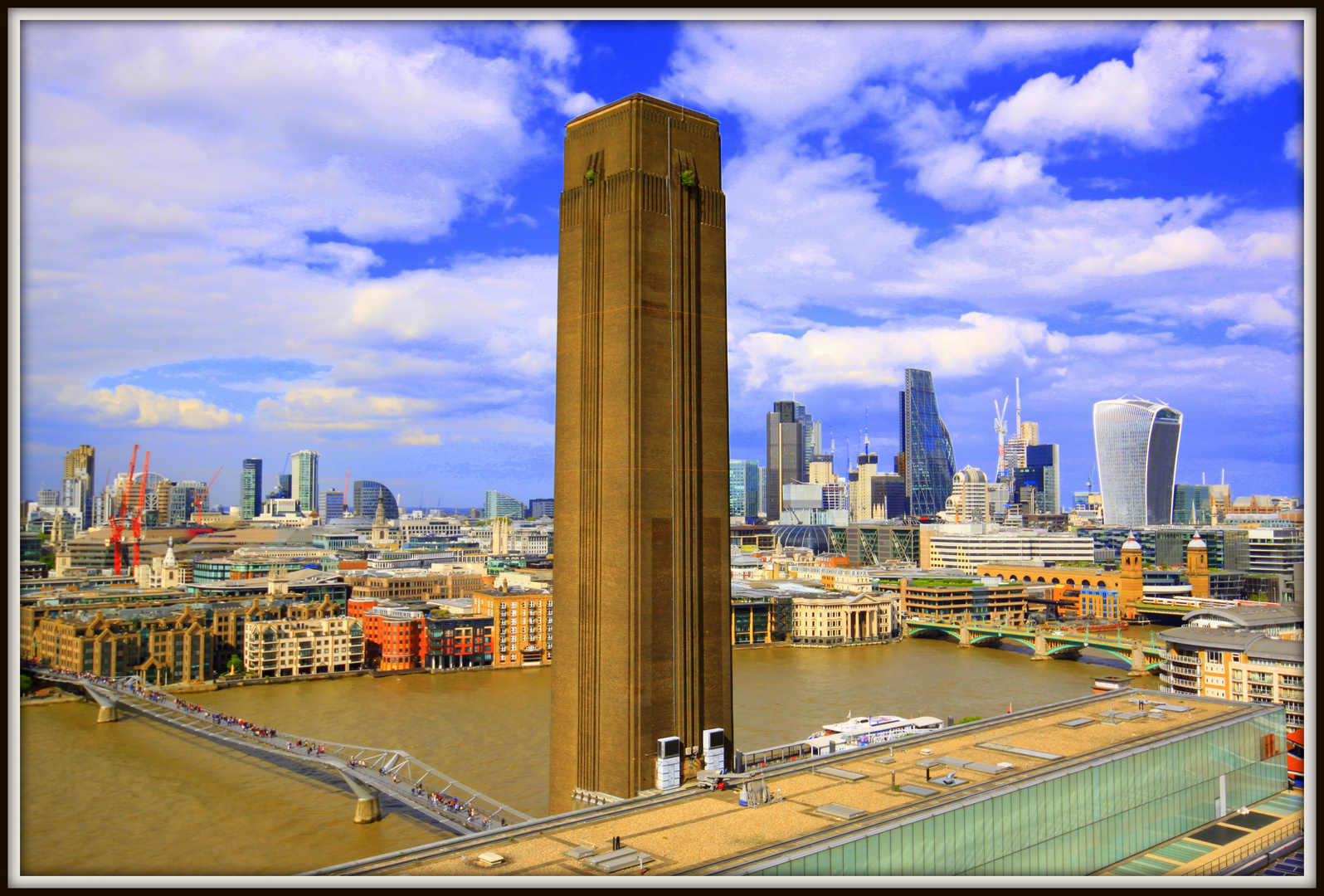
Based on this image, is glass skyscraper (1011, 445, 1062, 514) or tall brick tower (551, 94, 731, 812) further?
glass skyscraper (1011, 445, 1062, 514)

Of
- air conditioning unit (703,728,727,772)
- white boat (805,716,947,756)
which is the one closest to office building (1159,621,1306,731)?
white boat (805,716,947,756)

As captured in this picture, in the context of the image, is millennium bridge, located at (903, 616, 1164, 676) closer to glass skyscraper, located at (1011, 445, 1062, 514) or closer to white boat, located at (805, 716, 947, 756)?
white boat, located at (805, 716, 947, 756)

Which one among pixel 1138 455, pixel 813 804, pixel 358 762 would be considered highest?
pixel 1138 455

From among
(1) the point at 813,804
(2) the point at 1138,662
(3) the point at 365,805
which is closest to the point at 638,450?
(1) the point at 813,804

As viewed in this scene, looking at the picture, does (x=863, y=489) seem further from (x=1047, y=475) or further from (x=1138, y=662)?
(x=1138, y=662)

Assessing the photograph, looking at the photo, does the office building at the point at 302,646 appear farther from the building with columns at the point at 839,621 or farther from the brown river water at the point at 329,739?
the building with columns at the point at 839,621

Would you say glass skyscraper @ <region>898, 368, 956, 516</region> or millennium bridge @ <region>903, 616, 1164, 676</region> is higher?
glass skyscraper @ <region>898, 368, 956, 516</region>

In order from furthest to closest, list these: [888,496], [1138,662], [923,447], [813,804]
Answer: [888,496] → [923,447] → [1138,662] → [813,804]
